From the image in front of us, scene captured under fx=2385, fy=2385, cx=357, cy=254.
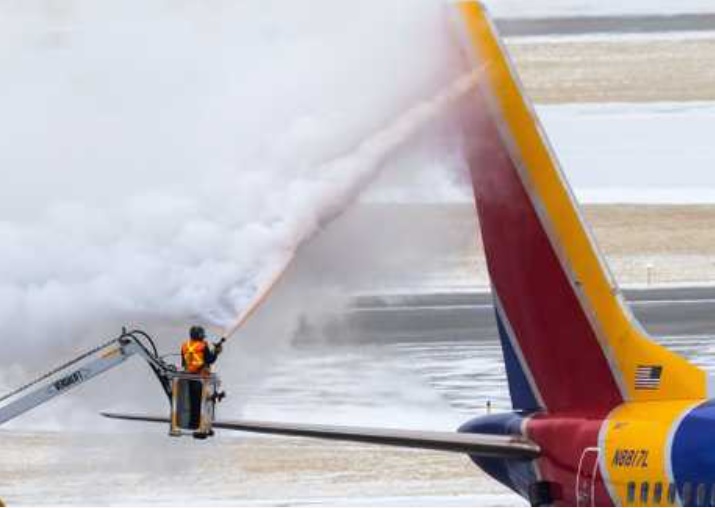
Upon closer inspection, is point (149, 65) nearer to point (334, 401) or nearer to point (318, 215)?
point (334, 401)

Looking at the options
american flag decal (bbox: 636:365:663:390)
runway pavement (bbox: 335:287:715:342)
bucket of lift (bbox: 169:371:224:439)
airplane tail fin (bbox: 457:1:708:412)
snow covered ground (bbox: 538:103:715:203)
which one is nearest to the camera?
bucket of lift (bbox: 169:371:224:439)

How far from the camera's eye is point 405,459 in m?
29.2

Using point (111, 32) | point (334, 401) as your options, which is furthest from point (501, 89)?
point (111, 32)

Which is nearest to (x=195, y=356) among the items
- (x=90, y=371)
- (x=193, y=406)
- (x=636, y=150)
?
(x=193, y=406)

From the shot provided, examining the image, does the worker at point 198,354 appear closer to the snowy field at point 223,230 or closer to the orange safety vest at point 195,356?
the orange safety vest at point 195,356

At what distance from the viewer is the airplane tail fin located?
19750 millimetres

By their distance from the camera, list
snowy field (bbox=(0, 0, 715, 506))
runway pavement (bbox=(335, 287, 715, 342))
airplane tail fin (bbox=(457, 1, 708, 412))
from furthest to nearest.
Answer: runway pavement (bbox=(335, 287, 715, 342)), snowy field (bbox=(0, 0, 715, 506)), airplane tail fin (bbox=(457, 1, 708, 412))

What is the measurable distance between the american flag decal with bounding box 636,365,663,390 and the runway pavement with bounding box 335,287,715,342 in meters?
17.6

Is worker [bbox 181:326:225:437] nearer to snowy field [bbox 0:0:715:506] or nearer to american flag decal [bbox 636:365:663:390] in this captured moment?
snowy field [bbox 0:0:715:506]

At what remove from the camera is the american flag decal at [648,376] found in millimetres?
19172

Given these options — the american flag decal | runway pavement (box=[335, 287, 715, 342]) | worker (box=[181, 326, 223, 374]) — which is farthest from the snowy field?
the american flag decal

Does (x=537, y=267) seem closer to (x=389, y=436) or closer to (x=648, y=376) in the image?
(x=648, y=376)

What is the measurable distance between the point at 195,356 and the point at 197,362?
5 cm

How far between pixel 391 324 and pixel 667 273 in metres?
5.92
